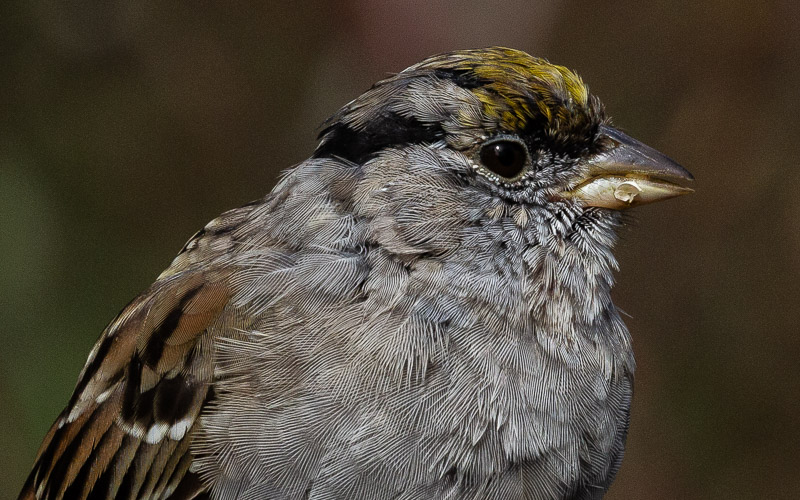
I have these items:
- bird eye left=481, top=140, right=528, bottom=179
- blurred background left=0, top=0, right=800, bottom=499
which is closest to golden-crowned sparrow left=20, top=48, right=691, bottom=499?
bird eye left=481, top=140, right=528, bottom=179

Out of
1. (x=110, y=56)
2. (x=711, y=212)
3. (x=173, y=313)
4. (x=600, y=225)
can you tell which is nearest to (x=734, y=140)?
(x=711, y=212)

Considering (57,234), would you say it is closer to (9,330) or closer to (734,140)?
(9,330)

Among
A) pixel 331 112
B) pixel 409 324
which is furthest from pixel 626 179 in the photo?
pixel 331 112

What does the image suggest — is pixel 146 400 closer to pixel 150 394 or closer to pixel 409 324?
pixel 150 394

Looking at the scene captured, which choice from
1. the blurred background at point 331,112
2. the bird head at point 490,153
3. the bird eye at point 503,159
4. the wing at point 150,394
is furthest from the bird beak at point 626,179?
the blurred background at point 331,112

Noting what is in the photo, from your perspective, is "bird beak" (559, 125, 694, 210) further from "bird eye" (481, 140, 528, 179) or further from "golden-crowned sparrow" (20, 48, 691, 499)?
"bird eye" (481, 140, 528, 179)
